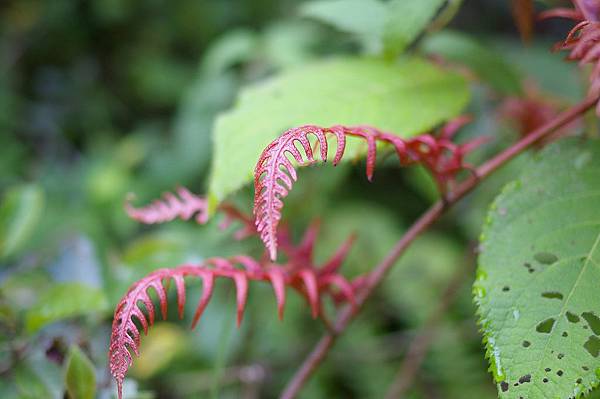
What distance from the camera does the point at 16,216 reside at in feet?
2.86

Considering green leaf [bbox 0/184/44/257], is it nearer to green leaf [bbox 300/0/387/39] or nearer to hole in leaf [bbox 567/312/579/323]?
green leaf [bbox 300/0/387/39]

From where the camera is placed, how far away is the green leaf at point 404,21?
69 cm

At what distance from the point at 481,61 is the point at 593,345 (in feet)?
1.72

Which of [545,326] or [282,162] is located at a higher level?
[282,162]

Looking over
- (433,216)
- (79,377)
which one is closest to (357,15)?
(433,216)

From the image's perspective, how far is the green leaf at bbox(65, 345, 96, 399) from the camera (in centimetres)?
62

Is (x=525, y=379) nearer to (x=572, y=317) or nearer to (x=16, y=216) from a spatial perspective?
(x=572, y=317)

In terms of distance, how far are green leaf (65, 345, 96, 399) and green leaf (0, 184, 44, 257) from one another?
288 millimetres

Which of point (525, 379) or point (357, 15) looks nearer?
point (525, 379)

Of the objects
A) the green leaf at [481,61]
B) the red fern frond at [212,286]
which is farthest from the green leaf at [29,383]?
the green leaf at [481,61]

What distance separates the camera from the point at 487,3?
2398 mm

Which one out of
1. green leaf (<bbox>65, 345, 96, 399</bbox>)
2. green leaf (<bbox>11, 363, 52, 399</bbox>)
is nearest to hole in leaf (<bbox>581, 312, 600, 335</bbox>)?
green leaf (<bbox>65, 345, 96, 399</bbox>)

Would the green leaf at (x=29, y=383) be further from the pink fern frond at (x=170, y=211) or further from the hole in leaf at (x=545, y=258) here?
the hole in leaf at (x=545, y=258)

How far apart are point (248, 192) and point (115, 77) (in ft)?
5.40
